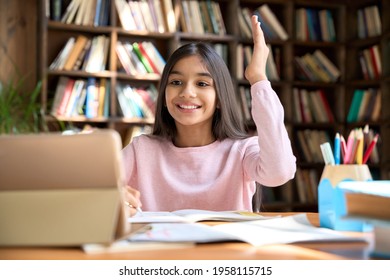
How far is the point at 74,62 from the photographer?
3664 millimetres

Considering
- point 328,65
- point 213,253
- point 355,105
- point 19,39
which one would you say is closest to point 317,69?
point 328,65

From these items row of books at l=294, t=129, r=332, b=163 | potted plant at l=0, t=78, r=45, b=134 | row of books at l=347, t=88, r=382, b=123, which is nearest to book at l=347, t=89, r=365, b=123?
row of books at l=347, t=88, r=382, b=123

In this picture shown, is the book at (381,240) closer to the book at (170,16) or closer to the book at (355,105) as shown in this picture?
the book at (170,16)

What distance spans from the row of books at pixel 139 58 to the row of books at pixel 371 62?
152cm

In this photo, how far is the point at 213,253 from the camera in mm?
678

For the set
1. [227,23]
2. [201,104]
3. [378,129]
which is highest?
[227,23]

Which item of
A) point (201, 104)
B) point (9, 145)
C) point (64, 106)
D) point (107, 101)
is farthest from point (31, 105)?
point (9, 145)

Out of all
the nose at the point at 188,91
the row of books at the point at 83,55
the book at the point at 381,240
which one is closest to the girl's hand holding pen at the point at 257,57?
the nose at the point at 188,91

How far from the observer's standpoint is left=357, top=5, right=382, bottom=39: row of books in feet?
13.4

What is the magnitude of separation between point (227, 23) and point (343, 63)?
0.95m

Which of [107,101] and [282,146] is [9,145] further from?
[107,101]

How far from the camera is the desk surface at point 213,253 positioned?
2.12 ft

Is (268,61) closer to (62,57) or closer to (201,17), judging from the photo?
(201,17)
